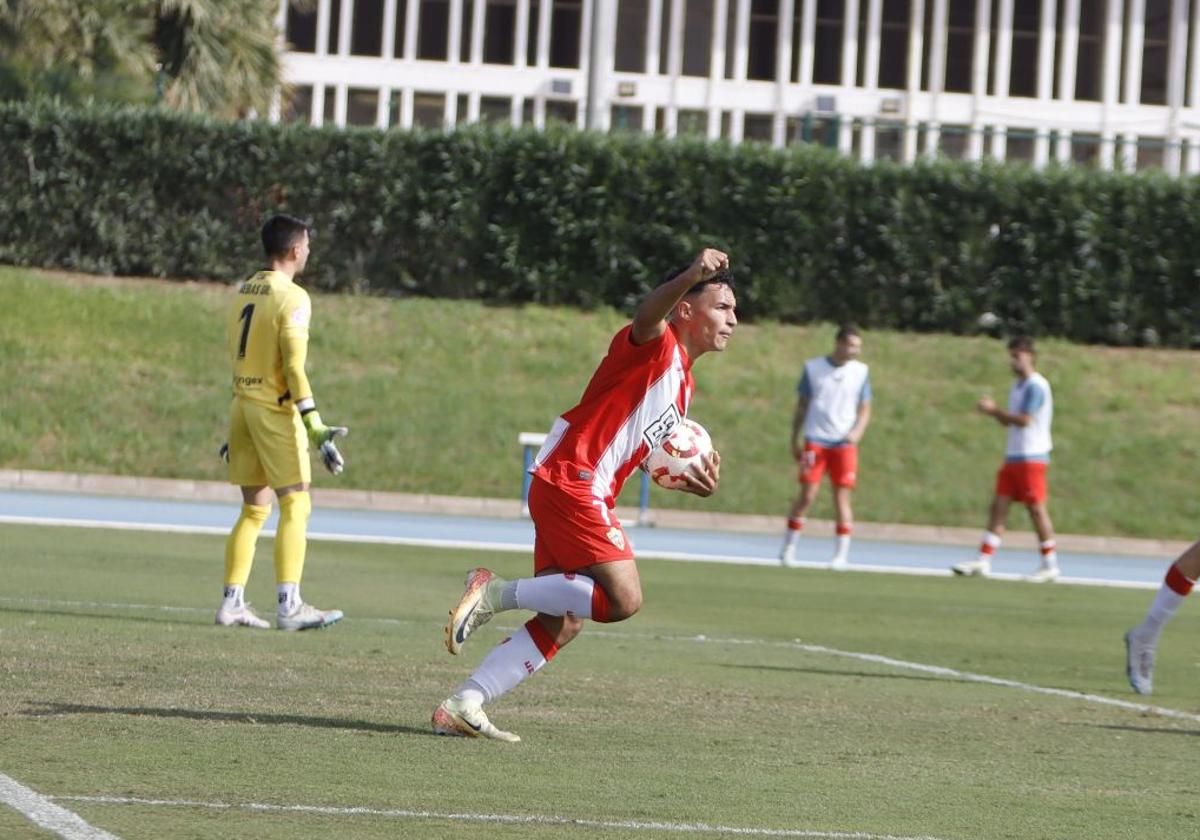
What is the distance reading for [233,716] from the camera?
7.32 metres

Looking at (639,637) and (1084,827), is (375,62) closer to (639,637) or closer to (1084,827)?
(639,637)

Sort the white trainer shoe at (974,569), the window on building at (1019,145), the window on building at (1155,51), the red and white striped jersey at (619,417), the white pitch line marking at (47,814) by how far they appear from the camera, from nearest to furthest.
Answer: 1. the white pitch line marking at (47,814)
2. the red and white striped jersey at (619,417)
3. the white trainer shoe at (974,569)
4. the window on building at (1019,145)
5. the window on building at (1155,51)

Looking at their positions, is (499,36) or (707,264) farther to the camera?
(499,36)

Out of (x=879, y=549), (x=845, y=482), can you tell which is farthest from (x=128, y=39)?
(x=845, y=482)

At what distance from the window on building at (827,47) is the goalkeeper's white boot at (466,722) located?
48001 millimetres

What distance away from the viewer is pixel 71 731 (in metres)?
6.72

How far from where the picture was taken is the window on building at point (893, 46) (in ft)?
176

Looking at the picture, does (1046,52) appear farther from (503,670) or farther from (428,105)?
(503,670)

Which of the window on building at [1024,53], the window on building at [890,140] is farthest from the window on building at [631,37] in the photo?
the window on building at [890,140]

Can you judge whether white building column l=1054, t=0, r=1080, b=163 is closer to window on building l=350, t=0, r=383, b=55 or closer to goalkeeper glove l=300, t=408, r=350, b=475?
window on building l=350, t=0, r=383, b=55

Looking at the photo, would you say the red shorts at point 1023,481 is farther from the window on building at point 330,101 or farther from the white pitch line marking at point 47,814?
the window on building at point 330,101

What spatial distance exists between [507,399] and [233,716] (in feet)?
66.1

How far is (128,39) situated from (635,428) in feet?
90.4

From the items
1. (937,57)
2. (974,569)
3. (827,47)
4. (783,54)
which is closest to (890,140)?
(974,569)
